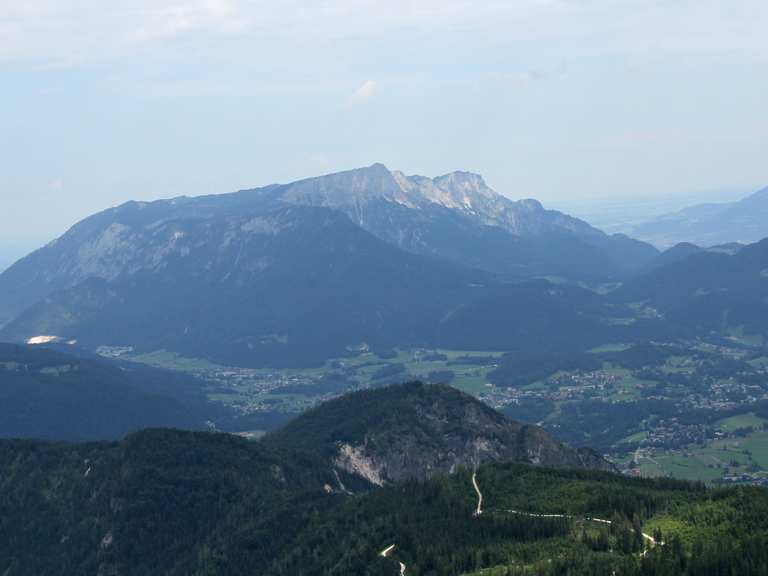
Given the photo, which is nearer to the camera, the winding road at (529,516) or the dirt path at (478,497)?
the winding road at (529,516)

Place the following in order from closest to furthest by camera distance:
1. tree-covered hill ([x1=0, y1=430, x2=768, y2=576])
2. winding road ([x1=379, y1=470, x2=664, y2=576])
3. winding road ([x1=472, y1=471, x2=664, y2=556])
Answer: tree-covered hill ([x1=0, y1=430, x2=768, y2=576]), winding road ([x1=472, y1=471, x2=664, y2=556]), winding road ([x1=379, y1=470, x2=664, y2=576])

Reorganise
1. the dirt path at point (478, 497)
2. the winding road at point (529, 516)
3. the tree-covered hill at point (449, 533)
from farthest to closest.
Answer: the dirt path at point (478, 497) → the winding road at point (529, 516) → the tree-covered hill at point (449, 533)

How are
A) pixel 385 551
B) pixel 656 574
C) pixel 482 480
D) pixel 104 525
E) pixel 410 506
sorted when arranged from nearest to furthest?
pixel 656 574 → pixel 385 551 → pixel 410 506 → pixel 482 480 → pixel 104 525

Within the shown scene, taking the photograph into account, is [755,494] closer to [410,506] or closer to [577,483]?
[577,483]

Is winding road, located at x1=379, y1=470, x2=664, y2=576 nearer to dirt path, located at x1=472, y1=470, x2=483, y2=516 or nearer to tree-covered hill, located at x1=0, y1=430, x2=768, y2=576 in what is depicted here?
dirt path, located at x1=472, y1=470, x2=483, y2=516

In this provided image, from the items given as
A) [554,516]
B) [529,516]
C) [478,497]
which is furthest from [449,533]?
[478,497]

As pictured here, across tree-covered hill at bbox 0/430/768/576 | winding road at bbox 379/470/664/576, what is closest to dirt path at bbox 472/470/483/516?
winding road at bbox 379/470/664/576

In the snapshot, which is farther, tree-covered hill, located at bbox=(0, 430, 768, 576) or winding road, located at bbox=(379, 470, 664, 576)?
Answer: winding road, located at bbox=(379, 470, 664, 576)

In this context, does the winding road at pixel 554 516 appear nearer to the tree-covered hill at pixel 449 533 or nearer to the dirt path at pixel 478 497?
the dirt path at pixel 478 497

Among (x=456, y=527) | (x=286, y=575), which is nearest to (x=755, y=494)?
(x=456, y=527)

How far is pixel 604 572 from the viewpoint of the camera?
13275cm

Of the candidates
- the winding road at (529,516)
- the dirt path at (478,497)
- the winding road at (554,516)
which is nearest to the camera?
the winding road at (554,516)

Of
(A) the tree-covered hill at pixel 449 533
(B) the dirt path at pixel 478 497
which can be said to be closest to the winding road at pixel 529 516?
(B) the dirt path at pixel 478 497

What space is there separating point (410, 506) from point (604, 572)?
146ft
